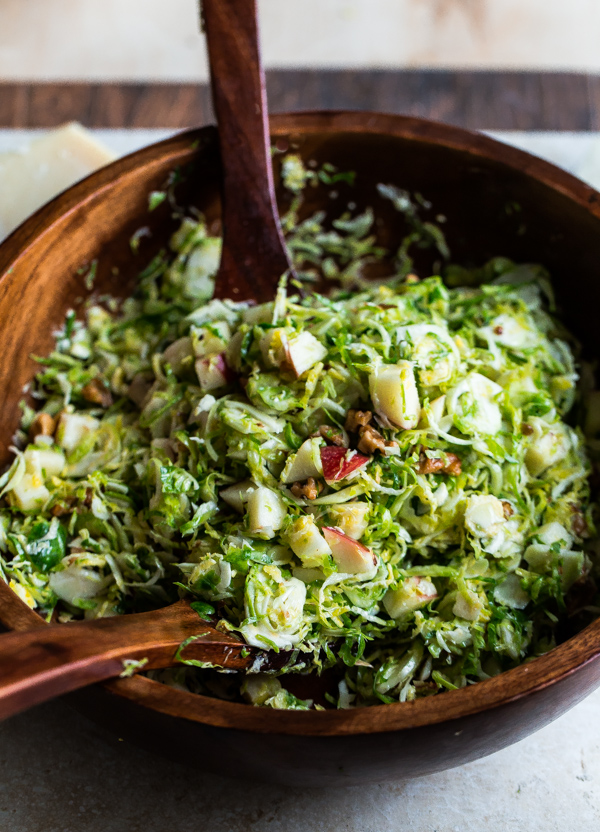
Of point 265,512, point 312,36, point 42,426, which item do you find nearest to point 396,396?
point 265,512

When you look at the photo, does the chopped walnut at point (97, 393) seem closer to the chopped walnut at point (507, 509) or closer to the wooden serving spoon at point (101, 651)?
the wooden serving spoon at point (101, 651)

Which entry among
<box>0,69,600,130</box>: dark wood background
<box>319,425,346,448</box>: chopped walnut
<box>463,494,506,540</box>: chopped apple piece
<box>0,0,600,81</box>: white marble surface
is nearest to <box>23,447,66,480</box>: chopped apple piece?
<box>319,425,346,448</box>: chopped walnut

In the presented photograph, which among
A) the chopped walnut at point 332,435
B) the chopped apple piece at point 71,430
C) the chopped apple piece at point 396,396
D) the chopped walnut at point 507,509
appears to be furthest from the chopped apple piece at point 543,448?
the chopped apple piece at point 71,430

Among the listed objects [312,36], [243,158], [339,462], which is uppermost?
[312,36]

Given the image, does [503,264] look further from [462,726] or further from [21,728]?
[21,728]

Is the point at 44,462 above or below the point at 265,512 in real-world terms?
below

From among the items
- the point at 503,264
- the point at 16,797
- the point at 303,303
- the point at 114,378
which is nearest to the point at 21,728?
the point at 16,797

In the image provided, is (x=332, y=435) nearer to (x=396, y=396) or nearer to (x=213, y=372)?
(x=396, y=396)

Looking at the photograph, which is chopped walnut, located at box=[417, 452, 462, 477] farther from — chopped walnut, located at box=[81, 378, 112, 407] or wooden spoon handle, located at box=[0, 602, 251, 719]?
chopped walnut, located at box=[81, 378, 112, 407]
